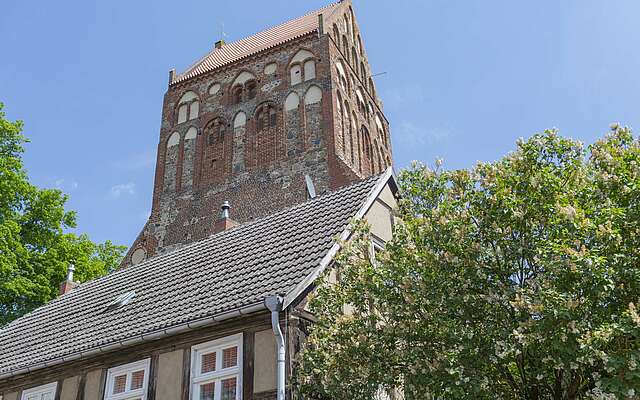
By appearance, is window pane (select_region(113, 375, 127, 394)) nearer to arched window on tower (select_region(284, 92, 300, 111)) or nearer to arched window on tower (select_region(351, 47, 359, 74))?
arched window on tower (select_region(284, 92, 300, 111))

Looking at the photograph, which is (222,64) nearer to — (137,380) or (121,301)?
(121,301)


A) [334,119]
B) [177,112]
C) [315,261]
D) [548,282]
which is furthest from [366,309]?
[177,112]

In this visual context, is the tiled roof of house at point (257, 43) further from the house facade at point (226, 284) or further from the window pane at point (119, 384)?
the window pane at point (119, 384)

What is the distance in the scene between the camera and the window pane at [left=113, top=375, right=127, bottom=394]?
1115cm

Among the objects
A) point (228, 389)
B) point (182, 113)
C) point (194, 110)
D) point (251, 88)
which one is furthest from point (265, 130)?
point (228, 389)

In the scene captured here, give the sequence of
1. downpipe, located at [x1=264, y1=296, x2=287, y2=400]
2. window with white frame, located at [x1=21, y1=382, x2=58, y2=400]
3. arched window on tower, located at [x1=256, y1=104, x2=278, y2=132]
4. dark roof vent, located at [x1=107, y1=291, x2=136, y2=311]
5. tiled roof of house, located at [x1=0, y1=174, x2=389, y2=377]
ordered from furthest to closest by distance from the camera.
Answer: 1. arched window on tower, located at [x1=256, y1=104, x2=278, y2=132]
2. dark roof vent, located at [x1=107, y1=291, x2=136, y2=311]
3. window with white frame, located at [x1=21, y1=382, x2=58, y2=400]
4. tiled roof of house, located at [x1=0, y1=174, x2=389, y2=377]
5. downpipe, located at [x1=264, y1=296, x2=287, y2=400]

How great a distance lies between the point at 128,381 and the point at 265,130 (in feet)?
59.4

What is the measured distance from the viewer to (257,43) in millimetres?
32938

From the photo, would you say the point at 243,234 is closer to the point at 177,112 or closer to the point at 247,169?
the point at 247,169

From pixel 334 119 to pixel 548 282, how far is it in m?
19.7

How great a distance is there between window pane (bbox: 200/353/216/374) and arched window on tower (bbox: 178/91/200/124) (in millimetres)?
21861

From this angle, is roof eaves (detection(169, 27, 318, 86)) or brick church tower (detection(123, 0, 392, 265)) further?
roof eaves (detection(169, 27, 318, 86))

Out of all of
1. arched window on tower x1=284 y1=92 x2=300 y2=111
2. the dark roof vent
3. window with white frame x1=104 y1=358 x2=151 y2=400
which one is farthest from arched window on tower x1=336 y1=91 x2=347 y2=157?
window with white frame x1=104 y1=358 x2=151 y2=400

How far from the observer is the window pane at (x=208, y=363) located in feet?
33.7
